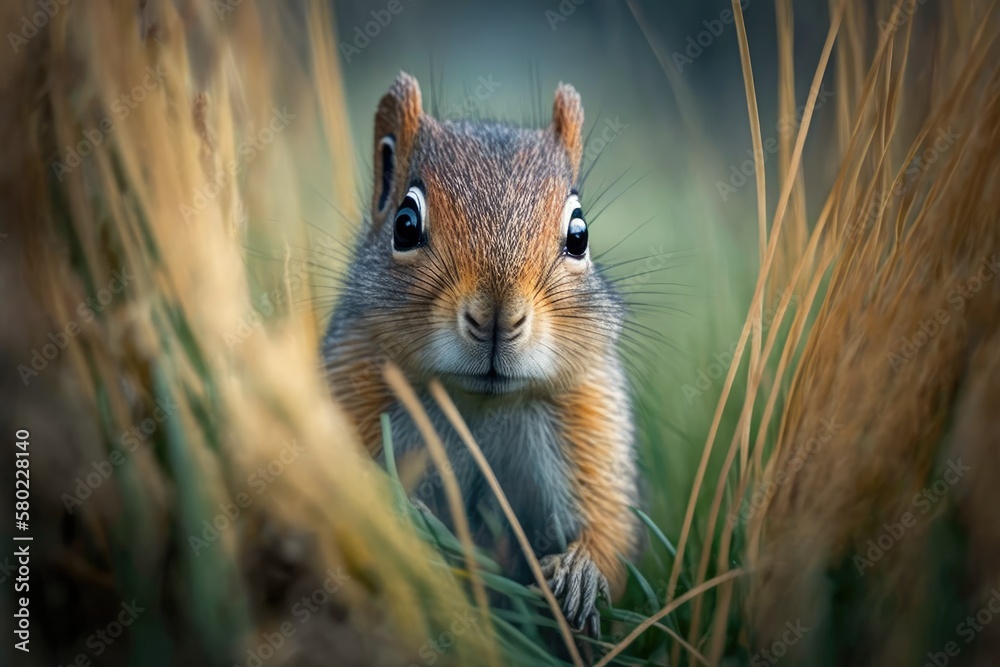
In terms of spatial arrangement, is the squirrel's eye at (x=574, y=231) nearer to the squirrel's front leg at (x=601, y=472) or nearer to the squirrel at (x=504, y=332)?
the squirrel at (x=504, y=332)

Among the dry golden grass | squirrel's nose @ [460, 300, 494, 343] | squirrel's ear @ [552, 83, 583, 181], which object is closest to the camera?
the dry golden grass

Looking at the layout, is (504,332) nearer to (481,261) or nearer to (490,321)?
(490,321)

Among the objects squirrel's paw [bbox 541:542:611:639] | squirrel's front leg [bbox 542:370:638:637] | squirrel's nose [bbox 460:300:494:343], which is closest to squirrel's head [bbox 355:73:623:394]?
squirrel's nose [bbox 460:300:494:343]

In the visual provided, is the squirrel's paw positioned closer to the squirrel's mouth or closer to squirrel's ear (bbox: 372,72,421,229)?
the squirrel's mouth

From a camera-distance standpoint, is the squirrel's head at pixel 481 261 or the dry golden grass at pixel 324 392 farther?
the squirrel's head at pixel 481 261

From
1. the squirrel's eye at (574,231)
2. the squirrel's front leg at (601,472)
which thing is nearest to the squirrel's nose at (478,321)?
the squirrel's eye at (574,231)

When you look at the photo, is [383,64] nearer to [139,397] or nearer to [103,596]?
[139,397]

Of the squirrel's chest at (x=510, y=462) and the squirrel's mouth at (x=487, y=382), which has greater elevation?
the squirrel's mouth at (x=487, y=382)
